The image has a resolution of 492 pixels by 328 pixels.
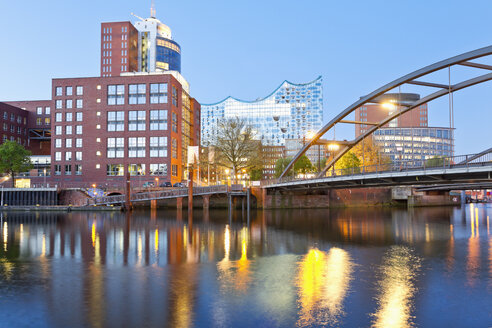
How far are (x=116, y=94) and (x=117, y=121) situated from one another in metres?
6.02

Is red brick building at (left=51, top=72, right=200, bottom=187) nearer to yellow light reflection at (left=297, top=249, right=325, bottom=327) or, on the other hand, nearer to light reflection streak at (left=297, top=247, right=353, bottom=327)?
light reflection streak at (left=297, top=247, right=353, bottom=327)

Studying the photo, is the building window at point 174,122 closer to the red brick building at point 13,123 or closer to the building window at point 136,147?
the building window at point 136,147

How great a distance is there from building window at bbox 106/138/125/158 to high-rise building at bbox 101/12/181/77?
7244 cm

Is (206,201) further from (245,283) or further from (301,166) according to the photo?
(301,166)

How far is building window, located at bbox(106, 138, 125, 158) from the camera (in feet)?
281

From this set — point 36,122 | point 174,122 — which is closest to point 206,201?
point 174,122

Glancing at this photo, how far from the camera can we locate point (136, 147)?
281ft

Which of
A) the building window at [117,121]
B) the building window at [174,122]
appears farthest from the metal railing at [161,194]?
the building window at [174,122]

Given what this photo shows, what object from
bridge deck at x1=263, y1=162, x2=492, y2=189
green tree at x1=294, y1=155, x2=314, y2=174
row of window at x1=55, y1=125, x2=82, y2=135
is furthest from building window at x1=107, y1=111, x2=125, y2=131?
bridge deck at x1=263, y1=162, x2=492, y2=189

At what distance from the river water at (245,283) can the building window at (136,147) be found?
60482mm

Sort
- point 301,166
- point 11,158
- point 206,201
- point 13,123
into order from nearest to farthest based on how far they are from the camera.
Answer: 1. point 206,201
2. point 11,158
3. point 301,166
4. point 13,123

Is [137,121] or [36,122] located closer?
[137,121]

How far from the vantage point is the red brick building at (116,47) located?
5817 inches

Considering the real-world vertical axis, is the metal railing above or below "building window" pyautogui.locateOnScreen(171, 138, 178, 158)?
below
